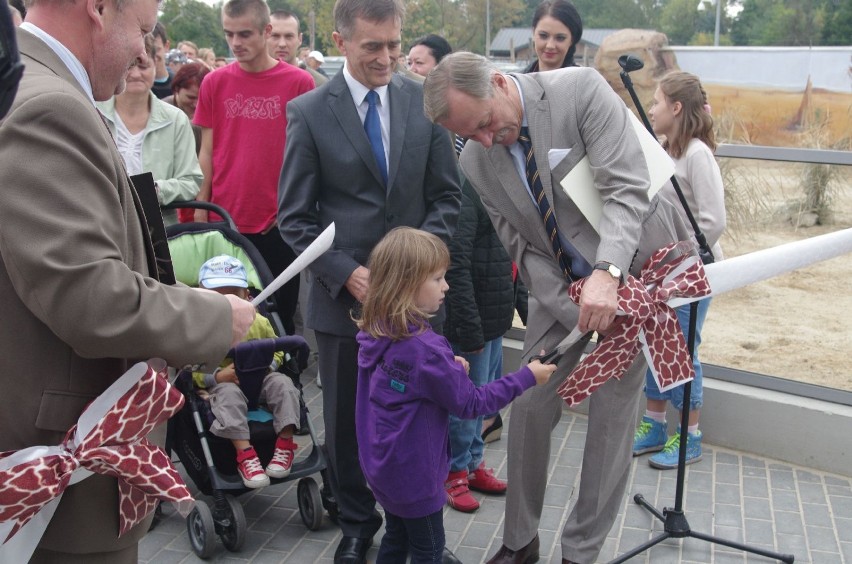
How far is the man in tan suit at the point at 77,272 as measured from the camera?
173cm

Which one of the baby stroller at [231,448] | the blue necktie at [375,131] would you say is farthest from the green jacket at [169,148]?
the blue necktie at [375,131]

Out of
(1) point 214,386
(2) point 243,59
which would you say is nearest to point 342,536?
(1) point 214,386

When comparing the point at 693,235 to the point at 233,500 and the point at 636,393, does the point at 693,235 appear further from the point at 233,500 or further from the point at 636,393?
the point at 233,500

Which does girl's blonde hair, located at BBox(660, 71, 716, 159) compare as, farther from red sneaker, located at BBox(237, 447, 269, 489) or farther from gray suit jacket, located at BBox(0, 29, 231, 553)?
gray suit jacket, located at BBox(0, 29, 231, 553)

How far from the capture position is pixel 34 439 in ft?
6.27

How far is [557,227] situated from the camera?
3303 millimetres

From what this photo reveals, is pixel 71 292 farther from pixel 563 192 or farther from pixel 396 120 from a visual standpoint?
pixel 396 120

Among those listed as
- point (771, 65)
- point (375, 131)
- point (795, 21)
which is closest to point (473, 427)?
point (375, 131)

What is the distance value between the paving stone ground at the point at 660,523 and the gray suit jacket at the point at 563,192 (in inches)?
39.8

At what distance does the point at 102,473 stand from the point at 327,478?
2.15 metres

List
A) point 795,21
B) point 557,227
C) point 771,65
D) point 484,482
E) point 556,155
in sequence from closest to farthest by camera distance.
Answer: point 556,155
point 557,227
point 484,482
point 771,65
point 795,21

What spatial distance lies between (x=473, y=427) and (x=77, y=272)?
271 cm

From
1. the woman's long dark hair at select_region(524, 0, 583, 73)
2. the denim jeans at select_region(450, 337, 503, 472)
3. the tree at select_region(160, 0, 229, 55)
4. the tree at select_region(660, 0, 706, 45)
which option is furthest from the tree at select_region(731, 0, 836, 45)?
the denim jeans at select_region(450, 337, 503, 472)

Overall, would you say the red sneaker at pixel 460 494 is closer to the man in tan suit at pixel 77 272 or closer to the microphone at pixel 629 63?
the microphone at pixel 629 63
